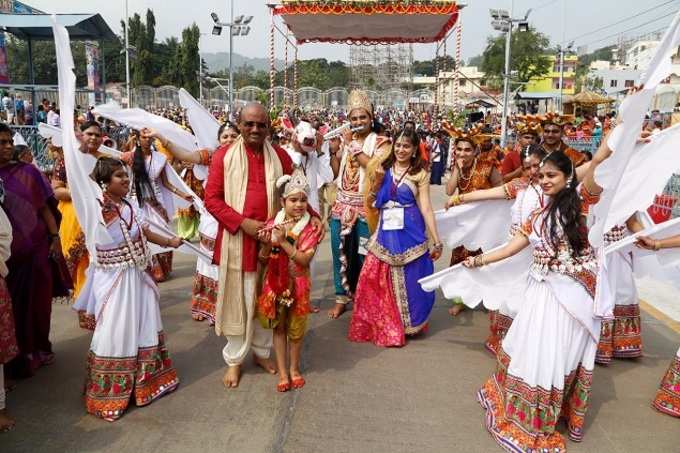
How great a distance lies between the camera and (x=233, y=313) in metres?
3.55

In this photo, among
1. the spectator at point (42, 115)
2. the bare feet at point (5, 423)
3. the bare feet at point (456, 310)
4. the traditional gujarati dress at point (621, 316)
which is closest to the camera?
the bare feet at point (5, 423)

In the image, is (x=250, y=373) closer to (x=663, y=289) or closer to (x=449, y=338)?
(x=449, y=338)

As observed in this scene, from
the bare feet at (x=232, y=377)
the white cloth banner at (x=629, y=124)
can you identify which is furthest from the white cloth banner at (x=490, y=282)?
the bare feet at (x=232, y=377)

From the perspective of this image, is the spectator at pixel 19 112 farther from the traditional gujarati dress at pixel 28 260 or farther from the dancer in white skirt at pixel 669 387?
the dancer in white skirt at pixel 669 387

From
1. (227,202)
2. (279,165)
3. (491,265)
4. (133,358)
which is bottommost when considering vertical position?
(133,358)

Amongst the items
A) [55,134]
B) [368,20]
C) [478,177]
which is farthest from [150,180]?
[368,20]

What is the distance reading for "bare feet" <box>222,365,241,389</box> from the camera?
3.62m

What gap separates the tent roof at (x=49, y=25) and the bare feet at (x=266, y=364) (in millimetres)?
→ 8542

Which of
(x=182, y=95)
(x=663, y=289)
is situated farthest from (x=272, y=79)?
(x=663, y=289)

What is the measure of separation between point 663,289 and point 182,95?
5.34 m

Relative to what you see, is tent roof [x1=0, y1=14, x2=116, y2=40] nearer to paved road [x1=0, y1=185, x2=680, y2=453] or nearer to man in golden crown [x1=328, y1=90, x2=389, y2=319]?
man in golden crown [x1=328, y1=90, x2=389, y2=319]

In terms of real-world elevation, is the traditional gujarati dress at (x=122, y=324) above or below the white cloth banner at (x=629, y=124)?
below

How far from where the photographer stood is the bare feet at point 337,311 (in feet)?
16.6

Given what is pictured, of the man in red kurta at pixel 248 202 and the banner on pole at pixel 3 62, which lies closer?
the man in red kurta at pixel 248 202
